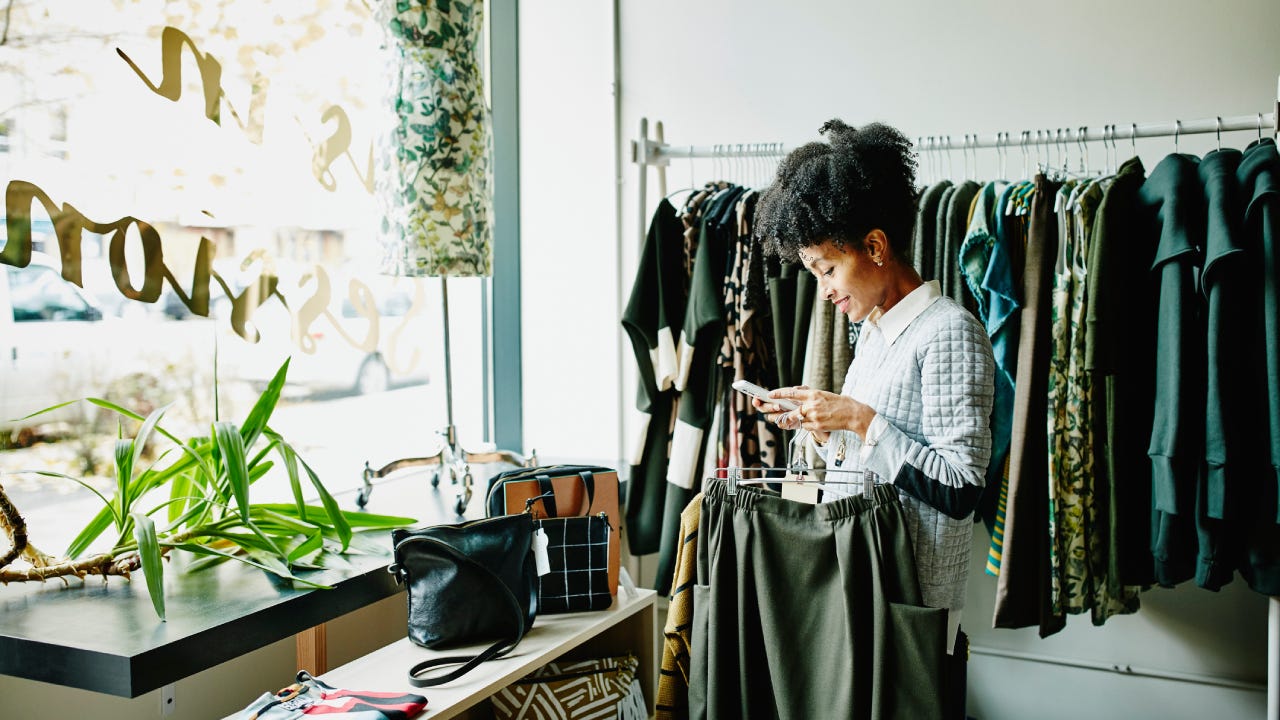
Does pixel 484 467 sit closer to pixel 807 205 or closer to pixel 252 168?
pixel 252 168

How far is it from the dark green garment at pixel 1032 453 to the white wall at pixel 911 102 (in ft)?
1.62

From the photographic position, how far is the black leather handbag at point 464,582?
5.55ft

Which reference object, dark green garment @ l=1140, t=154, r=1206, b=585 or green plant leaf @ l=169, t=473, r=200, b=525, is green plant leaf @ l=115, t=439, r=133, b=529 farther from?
dark green garment @ l=1140, t=154, r=1206, b=585

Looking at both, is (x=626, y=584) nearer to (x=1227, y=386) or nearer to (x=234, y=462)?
(x=234, y=462)

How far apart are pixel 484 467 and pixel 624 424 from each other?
0.45 m

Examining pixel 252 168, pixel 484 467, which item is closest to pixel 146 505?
pixel 252 168

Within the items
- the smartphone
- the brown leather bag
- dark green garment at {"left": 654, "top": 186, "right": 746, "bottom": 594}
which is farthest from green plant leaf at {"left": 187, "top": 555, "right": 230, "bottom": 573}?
dark green garment at {"left": 654, "top": 186, "right": 746, "bottom": 594}

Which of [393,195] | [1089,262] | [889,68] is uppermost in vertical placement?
[889,68]

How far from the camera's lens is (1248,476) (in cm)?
179

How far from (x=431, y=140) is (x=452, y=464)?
0.77m

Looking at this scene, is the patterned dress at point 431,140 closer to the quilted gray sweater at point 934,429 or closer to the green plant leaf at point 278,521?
the green plant leaf at point 278,521

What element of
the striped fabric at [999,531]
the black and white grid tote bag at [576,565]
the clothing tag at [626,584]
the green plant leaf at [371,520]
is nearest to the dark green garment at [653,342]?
the clothing tag at [626,584]

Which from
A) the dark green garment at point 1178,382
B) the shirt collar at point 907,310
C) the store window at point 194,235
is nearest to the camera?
the shirt collar at point 907,310

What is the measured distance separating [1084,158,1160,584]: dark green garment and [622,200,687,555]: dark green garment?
3.21 ft
